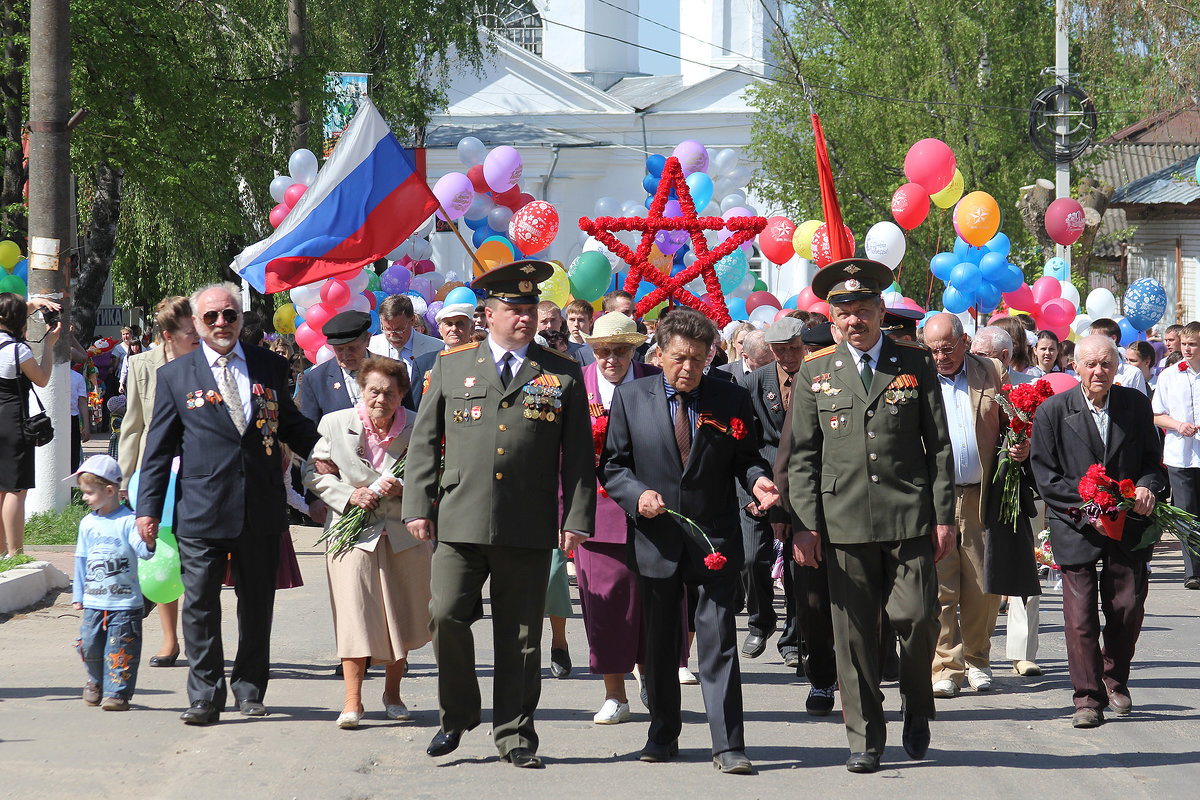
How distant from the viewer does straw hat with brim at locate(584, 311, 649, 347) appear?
23.1 ft

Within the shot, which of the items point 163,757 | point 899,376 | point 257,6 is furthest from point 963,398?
point 257,6

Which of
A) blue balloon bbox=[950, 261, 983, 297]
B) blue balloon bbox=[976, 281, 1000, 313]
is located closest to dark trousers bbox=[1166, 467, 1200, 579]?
blue balloon bbox=[976, 281, 1000, 313]

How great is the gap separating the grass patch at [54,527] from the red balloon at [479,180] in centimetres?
820

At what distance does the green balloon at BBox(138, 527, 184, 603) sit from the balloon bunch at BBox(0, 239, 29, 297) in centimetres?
914

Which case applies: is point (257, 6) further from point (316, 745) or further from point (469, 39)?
point (316, 745)

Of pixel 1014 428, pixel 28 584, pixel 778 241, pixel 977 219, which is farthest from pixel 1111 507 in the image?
pixel 778 241

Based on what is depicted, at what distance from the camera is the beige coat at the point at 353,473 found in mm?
6500

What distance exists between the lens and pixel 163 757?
5.81 metres

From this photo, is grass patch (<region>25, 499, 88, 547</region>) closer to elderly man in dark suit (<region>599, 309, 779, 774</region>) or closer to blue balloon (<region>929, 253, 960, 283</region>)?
elderly man in dark suit (<region>599, 309, 779, 774</region>)

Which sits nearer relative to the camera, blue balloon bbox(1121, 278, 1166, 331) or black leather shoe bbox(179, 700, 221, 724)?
black leather shoe bbox(179, 700, 221, 724)

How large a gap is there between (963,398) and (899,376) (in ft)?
5.18

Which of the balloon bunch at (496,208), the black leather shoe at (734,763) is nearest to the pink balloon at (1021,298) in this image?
the balloon bunch at (496,208)

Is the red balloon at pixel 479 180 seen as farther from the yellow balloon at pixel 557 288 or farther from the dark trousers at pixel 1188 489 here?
the dark trousers at pixel 1188 489

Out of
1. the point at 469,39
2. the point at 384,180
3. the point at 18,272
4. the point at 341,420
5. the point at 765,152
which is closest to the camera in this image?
the point at 341,420
